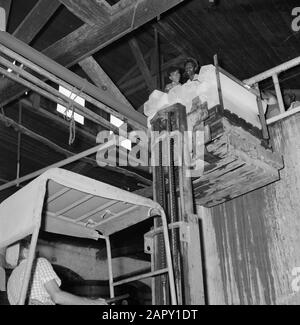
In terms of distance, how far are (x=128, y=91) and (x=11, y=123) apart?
3134 millimetres

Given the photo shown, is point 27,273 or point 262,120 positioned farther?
point 262,120

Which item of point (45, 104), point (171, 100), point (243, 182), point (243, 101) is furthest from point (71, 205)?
point (45, 104)

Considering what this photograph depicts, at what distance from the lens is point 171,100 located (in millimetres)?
5207

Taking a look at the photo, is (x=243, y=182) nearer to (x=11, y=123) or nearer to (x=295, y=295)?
(x=295, y=295)

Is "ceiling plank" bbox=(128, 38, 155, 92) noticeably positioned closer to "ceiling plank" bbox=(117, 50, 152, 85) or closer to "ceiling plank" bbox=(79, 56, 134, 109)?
"ceiling plank" bbox=(117, 50, 152, 85)

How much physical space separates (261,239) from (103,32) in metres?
3.56

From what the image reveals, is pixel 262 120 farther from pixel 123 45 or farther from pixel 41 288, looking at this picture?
pixel 123 45

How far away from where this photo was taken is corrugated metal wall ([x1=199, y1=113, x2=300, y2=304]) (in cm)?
517

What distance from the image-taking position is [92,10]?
4.88 meters

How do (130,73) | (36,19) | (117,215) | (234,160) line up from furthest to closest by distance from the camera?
(130,73), (36,19), (234,160), (117,215)

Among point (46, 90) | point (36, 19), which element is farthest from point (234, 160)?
point (36, 19)

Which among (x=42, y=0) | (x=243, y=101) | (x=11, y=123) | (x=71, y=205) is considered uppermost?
(x=42, y=0)

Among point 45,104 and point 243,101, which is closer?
point 243,101

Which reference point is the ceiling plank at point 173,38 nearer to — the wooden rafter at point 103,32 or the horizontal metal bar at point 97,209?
the wooden rafter at point 103,32
